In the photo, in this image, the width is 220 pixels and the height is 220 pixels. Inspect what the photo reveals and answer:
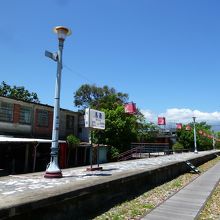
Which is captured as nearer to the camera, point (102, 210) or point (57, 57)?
point (102, 210)

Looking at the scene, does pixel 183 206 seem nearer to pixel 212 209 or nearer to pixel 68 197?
pixel 212 209

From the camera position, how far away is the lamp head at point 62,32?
12156mm

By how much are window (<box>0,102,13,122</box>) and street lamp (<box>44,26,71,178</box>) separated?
530 inches

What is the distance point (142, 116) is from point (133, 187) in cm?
4028

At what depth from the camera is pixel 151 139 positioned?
55.9 meters

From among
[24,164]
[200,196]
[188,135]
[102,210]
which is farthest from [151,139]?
[102,210]

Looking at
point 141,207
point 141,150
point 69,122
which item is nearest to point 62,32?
point 141,207

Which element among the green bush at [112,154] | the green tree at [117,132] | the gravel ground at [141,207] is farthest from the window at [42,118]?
the gravel ground at [141,207]

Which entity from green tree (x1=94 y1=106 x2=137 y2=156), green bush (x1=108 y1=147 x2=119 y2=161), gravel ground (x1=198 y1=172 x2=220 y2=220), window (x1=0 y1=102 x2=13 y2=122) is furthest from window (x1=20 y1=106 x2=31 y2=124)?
gravel ground (x1=198 y1=172 x2=220 y2=220)

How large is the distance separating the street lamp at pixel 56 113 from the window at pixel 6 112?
13.5 meters

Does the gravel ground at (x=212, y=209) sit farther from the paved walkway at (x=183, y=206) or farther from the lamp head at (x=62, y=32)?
the lamp head at (x=62, y=32)

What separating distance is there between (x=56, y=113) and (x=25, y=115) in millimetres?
15154

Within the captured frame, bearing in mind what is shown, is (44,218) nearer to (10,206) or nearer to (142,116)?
(10,206)

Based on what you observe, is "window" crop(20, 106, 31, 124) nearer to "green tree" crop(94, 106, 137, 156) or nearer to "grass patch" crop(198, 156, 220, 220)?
"green tree" crop(94, 106, 137, 156)
